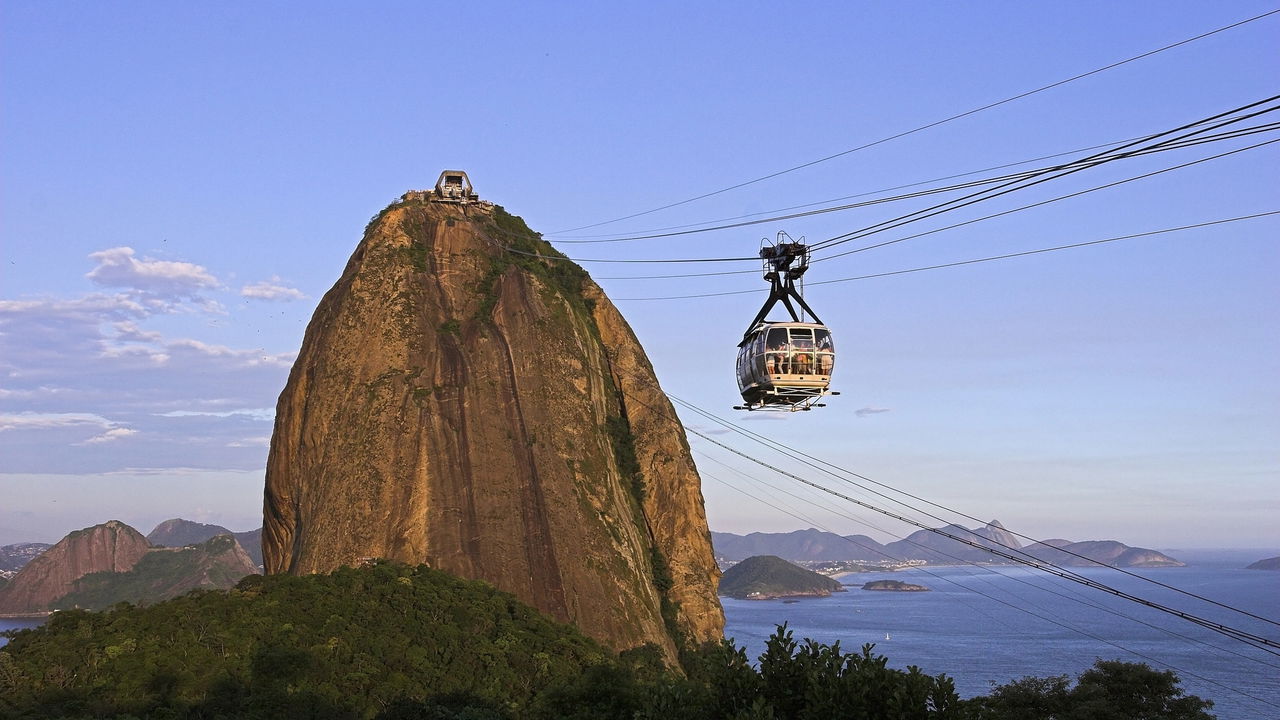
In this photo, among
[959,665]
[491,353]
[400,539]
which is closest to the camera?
[400,539]

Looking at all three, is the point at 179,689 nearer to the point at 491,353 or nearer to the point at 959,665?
the point at 491,353

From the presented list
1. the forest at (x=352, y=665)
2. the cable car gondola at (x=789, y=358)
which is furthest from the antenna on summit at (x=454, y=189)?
the cable car gondola at (x=789, y=358)

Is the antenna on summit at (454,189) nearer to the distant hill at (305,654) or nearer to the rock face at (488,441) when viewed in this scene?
the rock face at (488,441)

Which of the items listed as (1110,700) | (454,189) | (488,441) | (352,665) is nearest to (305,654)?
(352,665)

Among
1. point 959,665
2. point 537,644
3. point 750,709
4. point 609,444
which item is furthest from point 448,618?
point 959,665

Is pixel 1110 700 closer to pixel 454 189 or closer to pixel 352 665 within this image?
pixel 352 665

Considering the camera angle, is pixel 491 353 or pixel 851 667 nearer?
pixel 851 667

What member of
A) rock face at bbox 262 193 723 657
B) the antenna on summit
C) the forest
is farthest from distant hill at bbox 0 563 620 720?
the antenna on summit
